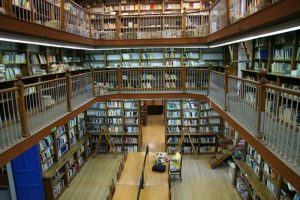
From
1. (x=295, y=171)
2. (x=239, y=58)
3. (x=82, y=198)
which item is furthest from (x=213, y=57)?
(x=295, y=171)

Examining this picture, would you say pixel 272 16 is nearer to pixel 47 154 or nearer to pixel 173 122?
pixel 47 154

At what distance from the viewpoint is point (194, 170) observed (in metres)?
8.58

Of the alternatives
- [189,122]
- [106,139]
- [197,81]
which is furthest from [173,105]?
[106,139]

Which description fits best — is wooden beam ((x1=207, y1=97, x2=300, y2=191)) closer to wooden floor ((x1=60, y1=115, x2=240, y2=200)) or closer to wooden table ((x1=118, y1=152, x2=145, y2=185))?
wooden table ((x1=118, y1=152, x2=145, y2=185))

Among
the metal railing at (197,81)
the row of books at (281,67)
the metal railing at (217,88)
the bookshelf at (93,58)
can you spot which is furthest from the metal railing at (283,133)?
the bookshelf at (93,58)

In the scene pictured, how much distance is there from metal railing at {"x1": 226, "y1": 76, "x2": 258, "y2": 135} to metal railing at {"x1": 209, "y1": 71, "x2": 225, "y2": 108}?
514 millimetres

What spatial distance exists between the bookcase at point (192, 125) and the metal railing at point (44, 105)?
4.84 m

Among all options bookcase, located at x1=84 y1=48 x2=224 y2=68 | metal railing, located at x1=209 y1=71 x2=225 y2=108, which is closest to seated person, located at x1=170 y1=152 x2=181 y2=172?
metal railing, located at x1=209 y1=71 x2=225 y2=108

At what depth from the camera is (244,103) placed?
195 inches

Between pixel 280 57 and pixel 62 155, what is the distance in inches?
283

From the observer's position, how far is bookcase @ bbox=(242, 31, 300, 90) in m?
5.21

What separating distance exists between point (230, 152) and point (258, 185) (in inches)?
98.3

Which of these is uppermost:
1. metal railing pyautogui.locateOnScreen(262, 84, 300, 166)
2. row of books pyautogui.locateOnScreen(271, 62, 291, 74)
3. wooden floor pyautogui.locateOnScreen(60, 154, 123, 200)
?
row of books pyautogui.locateOnScreen(271, 62, 291, 74)

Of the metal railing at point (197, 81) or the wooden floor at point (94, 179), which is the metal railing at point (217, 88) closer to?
the metal railing at point (197, 81)
